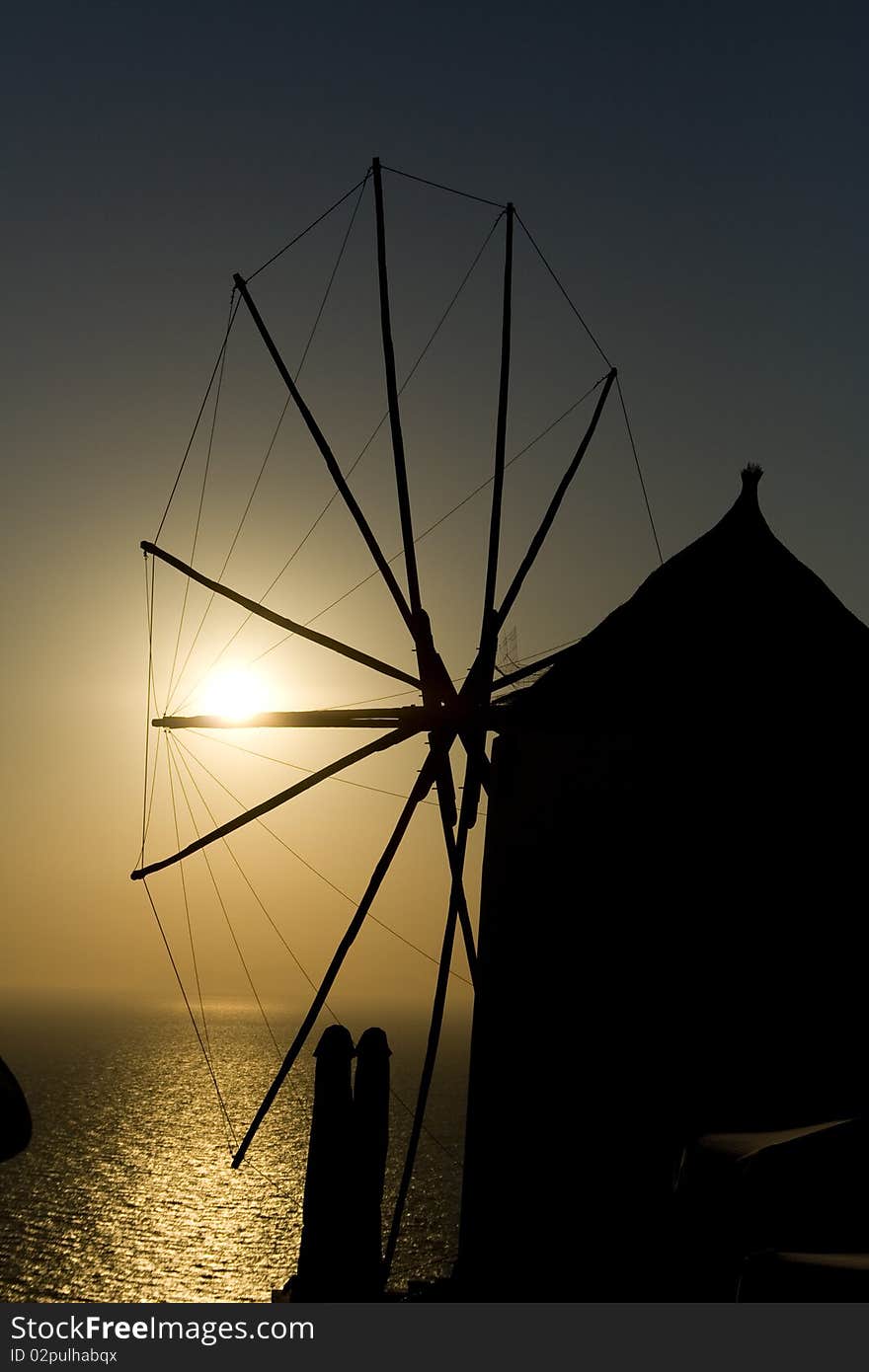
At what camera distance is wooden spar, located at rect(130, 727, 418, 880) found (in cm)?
1462

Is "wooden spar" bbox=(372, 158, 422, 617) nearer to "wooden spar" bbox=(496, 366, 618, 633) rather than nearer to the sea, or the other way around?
"wooden spar" bbox=(496, 366, 618, 633)

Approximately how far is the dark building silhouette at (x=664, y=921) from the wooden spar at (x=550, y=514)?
1903 millimetres

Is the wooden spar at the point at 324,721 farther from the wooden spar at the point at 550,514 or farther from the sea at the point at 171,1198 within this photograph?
the sea at the point at 171,1198

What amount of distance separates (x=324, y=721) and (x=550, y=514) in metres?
4.05

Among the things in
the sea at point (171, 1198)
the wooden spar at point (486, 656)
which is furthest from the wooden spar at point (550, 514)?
the sea at point (171, 1198)

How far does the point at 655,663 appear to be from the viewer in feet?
43.0

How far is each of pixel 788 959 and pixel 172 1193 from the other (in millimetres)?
71764

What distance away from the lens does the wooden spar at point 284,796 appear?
48.0 ft

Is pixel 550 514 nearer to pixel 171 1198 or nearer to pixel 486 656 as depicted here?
pixel 486 656

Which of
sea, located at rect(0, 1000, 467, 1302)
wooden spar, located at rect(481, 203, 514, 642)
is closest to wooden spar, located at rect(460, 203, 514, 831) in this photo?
wooden spar, located at rect(481, 203, 514, 642)

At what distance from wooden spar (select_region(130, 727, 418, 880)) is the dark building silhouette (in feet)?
6.24

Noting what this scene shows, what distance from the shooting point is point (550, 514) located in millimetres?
16047

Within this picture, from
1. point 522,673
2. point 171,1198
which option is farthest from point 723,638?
point 171,1198
